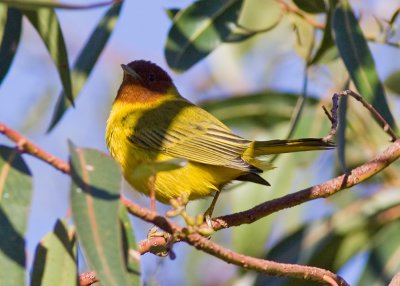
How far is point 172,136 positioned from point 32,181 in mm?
1867

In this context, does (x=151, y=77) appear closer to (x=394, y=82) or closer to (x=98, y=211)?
(x=394, y=82)

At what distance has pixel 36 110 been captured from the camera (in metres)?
6.67

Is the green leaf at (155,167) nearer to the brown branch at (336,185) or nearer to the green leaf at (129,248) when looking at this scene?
the green leaf at (129,248)

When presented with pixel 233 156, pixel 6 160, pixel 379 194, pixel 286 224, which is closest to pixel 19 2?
pixel 6 160

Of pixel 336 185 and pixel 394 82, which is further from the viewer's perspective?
pixel 394 82

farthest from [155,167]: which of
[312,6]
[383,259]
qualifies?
[383,259]

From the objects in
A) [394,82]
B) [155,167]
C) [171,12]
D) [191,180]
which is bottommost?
[191,180]

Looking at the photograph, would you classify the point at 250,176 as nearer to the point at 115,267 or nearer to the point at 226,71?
the point at 115,267

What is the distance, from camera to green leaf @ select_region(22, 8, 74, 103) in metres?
3.37

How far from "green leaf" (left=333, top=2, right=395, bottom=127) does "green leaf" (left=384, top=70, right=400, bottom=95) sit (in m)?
1.30

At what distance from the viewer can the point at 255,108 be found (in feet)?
16.6

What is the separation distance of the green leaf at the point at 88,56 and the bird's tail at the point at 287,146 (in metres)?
0.83

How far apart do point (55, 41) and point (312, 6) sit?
1.38 meters

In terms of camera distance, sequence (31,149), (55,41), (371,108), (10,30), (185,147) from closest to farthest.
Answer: (31,149), (371,108), (55,41), (10,30), (185,147)
